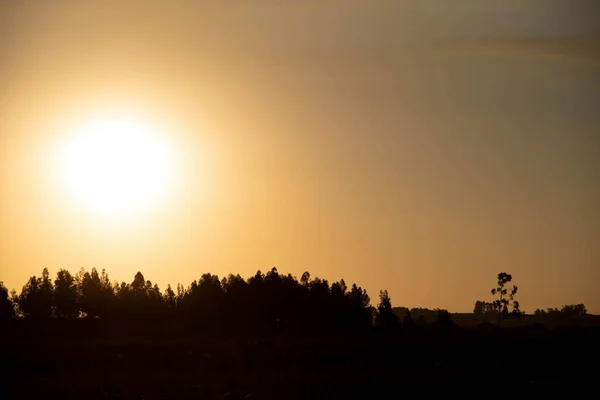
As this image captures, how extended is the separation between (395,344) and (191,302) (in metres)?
53.6

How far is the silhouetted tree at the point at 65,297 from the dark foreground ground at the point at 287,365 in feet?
58.2

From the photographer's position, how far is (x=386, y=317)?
16362 centimetres

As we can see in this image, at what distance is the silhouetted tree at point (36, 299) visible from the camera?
16012cm

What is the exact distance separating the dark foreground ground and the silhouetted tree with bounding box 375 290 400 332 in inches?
595

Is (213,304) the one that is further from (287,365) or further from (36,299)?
(287,365)

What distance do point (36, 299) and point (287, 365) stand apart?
7545 centimetres

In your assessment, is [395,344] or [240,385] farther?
[395,344]

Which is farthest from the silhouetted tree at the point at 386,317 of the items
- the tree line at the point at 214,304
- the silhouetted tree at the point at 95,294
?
the silhouetted tree at the point at 95,294

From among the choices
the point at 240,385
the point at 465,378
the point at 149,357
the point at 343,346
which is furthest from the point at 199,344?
the point at 465,378

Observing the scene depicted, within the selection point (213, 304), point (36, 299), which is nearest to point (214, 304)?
point (213, 304)

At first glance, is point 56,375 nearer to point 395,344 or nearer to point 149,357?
point 149,357

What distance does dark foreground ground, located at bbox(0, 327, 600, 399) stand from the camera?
7912 cm

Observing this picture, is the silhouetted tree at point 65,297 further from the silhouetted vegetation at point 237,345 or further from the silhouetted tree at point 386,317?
the silhouetted tree at point 386,317

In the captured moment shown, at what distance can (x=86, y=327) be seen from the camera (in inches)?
5915
